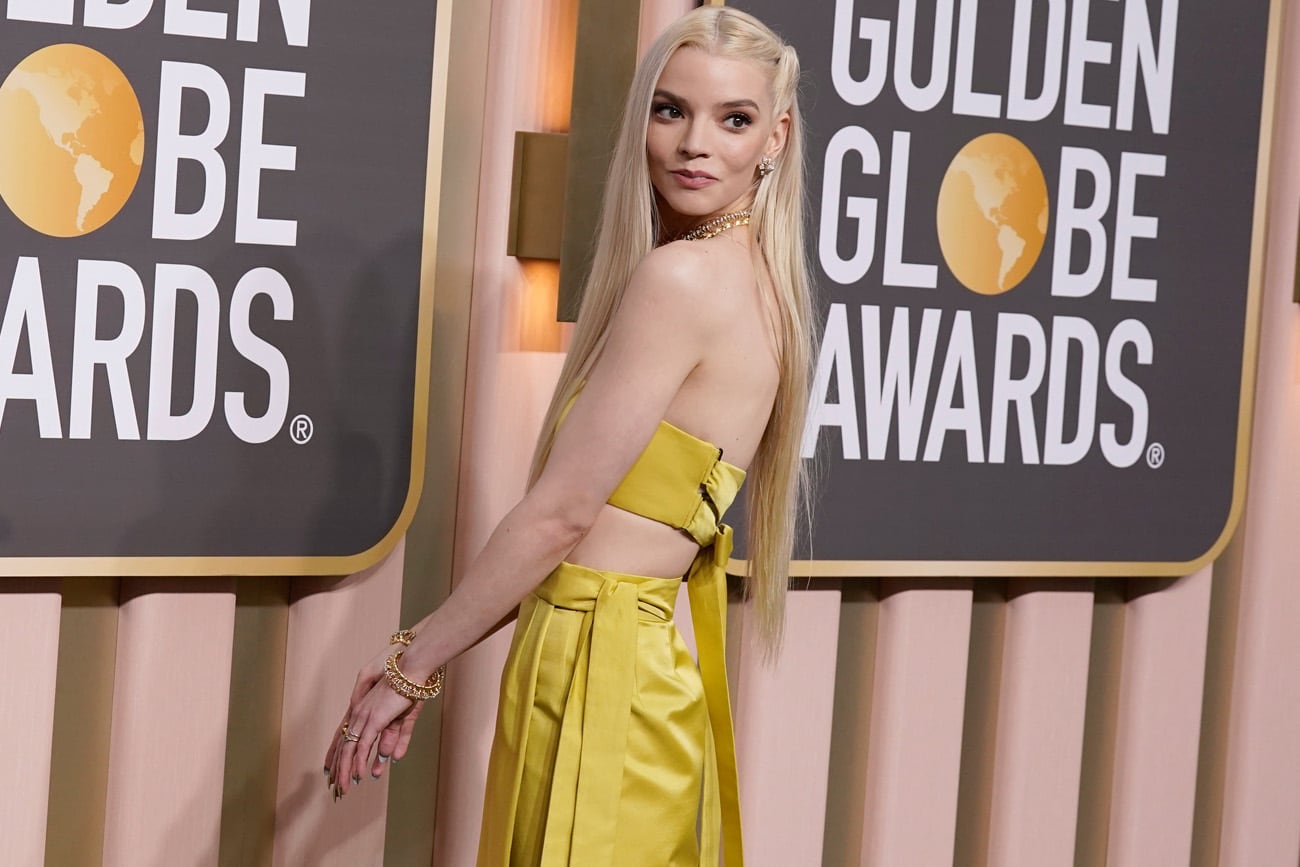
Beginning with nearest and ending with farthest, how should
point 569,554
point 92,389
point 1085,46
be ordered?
point 569,554 < point 92,389 < point 1085,46

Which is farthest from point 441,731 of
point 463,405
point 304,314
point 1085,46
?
point 1085,46

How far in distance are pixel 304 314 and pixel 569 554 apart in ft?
2.01

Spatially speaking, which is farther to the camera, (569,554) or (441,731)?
(441,731)

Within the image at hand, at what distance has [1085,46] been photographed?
2.28 m

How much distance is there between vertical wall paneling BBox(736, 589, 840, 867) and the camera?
224 cm

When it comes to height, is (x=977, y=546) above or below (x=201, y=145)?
below

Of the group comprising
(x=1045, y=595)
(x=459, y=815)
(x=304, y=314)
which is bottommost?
(x=459, y=815)

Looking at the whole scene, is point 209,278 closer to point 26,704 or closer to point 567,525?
point 26,704

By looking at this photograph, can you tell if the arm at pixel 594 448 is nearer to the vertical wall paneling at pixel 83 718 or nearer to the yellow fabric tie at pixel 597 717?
the yellow fabric tie at pixel 597 717

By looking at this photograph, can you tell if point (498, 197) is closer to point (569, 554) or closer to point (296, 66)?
point (296, 66)

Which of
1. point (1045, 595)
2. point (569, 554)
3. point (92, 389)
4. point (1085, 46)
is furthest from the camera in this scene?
point (1045, 595)

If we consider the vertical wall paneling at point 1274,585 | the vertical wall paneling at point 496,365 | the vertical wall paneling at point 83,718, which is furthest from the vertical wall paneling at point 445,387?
the vertical wall paneling at point 1274,585

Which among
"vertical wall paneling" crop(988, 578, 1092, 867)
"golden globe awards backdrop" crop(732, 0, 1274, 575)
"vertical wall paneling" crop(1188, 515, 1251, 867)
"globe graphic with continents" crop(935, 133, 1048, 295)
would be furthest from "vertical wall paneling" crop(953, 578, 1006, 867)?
"globe graphic with continents" crop(935, 133, 1048, 295)

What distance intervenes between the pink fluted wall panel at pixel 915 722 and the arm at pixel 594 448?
38.1 inches
